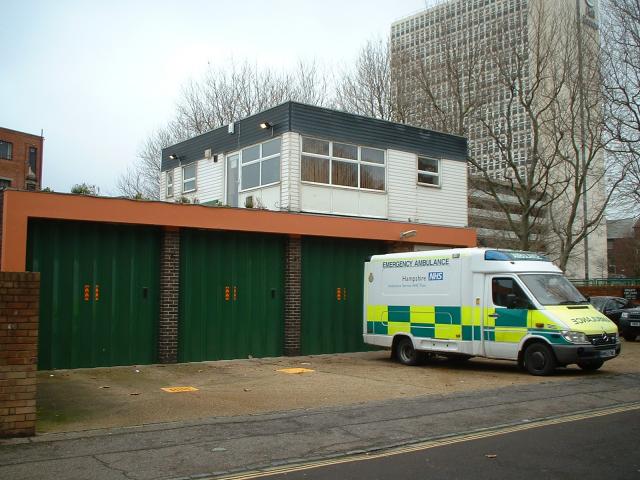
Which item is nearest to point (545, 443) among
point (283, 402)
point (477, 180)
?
point (283, 402)

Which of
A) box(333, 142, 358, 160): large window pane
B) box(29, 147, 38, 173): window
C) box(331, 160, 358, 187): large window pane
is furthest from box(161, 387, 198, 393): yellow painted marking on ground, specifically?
box(29, 147, 38, 173): window

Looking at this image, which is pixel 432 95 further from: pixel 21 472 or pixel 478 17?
pixel 21 472

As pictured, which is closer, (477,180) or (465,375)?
(465,375)

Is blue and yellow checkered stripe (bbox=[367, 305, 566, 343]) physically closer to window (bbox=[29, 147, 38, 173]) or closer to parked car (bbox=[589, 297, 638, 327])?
parked car (bbox=[589, 297, 638, 327])

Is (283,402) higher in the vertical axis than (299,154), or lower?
lower

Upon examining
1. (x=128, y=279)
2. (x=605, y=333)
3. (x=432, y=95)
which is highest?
(x=432, y=95)

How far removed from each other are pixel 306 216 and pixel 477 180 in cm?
2101

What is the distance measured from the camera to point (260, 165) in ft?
65.6

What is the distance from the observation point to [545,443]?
744cm

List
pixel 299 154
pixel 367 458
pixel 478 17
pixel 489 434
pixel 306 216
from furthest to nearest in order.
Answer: pixel 478 17, pixel 299 154, pixel 306 216, pixel 489 434, pixel 367 458

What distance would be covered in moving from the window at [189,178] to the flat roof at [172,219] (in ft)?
25.3

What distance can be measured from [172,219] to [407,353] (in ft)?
21.3

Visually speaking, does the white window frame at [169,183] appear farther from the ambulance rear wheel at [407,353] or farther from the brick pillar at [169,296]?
the ambulance rear wheel at [407,353]

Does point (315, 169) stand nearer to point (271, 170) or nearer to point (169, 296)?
point (271, 170)
